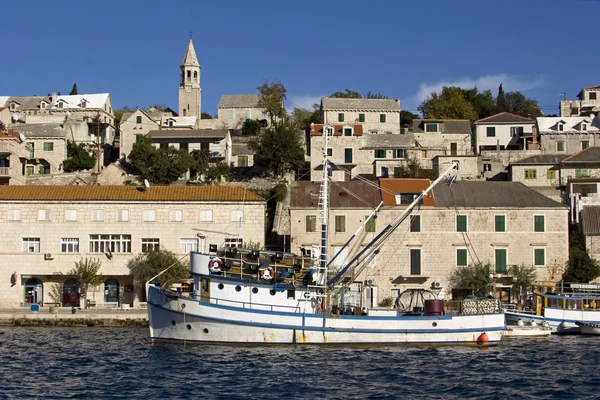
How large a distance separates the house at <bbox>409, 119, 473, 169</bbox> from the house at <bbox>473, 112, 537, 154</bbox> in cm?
135

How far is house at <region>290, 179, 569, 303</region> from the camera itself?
52031mm

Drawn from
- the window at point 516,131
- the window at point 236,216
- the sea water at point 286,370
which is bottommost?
the sea water at point 286,370

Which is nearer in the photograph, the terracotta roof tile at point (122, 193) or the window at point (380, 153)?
the terracotta roof tile at point (122, 193)

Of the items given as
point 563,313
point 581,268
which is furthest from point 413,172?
point 563,313

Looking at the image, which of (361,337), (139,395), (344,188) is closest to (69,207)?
(344,188)

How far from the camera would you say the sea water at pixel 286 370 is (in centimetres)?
2864

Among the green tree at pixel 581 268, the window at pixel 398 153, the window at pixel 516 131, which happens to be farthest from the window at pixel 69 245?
the window at pixel 516 131

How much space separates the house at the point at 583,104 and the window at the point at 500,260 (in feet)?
147

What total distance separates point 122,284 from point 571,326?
1077 inches

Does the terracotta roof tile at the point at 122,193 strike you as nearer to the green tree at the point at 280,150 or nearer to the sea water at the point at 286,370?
the sea water at the point at 286,370

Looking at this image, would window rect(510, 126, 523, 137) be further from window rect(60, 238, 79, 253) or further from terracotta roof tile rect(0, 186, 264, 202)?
window rect(60, 238, 79, 253)

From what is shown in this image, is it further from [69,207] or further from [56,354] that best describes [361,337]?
[69,207]

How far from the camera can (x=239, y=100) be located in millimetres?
99250

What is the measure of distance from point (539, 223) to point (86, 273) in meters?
28.3
